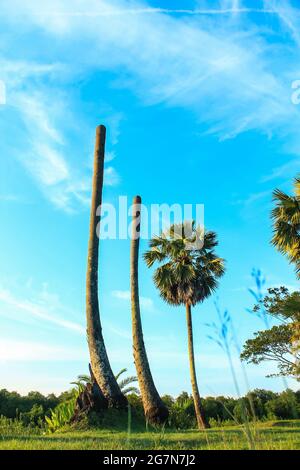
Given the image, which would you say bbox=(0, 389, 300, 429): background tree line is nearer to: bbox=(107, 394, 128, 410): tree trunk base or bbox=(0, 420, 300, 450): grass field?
bbox=(107, 394, 128, 410): tree trunk base

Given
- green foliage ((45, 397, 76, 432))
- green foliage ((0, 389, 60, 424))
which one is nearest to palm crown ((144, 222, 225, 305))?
green foliage ((45, 397, 76, 432))

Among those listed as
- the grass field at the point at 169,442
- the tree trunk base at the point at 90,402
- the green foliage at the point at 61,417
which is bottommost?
the grass field at the point at 169,442

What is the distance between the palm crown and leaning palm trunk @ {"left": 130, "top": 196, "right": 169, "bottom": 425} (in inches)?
215

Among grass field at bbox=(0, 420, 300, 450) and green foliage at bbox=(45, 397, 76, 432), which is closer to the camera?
grass field at bbox=(0, 420, 300, 450)

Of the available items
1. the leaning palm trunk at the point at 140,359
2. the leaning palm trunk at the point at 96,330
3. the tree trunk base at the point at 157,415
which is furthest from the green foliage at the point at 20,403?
the leaning palm trunk at the point at 96,330

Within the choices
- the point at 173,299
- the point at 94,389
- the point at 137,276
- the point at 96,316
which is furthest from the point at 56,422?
the point at 173,299

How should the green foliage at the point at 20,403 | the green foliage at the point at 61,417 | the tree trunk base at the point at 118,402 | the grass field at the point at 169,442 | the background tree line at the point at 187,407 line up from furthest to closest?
the green foliage at the point at 20,403, the background tree line at the point at 187,407, the green foliage at the point at 61,417, the tree trunk base at the point at 118,402, the grass field at the point at 169,442

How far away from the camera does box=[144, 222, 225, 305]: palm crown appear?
3169cm

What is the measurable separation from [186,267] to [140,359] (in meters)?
8.73

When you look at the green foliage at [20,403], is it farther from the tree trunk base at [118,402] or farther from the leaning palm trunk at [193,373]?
the tree trunk base at [118,402]

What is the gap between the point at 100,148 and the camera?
25859 mm

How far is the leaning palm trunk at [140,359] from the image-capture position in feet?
76.9

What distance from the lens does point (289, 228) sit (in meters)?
23.9

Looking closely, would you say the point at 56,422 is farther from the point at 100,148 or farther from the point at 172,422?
the point at 100,148
